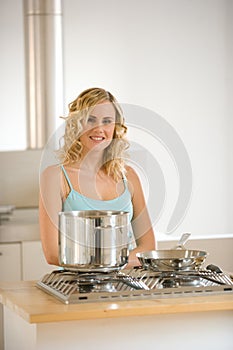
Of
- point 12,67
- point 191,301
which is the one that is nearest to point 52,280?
point 191,301

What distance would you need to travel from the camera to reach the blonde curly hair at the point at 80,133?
2891 millimetres

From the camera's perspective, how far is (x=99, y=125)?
288 centimetres

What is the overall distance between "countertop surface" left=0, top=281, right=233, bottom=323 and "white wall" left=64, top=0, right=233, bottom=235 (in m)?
3.47

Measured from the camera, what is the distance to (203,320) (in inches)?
94.3

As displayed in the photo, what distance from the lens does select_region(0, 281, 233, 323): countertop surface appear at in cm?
217

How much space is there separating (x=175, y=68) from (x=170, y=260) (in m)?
3.61

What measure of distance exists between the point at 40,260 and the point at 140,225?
1.38 metres

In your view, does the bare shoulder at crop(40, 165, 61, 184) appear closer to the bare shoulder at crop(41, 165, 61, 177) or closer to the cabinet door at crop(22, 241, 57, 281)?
the bare shoulder at crop(41, 165, 61, 177)

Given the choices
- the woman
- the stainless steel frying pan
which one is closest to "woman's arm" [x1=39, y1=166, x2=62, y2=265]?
the woman

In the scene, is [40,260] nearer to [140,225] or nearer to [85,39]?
[140,225]

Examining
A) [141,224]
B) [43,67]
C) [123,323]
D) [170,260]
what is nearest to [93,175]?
[141,224]

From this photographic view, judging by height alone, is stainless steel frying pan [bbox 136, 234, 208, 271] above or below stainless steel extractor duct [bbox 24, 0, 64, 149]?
below

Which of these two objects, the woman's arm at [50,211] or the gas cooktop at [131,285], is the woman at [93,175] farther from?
the gas cooktop at [131,285]

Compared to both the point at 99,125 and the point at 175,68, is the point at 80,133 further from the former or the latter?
the point at 175,68
